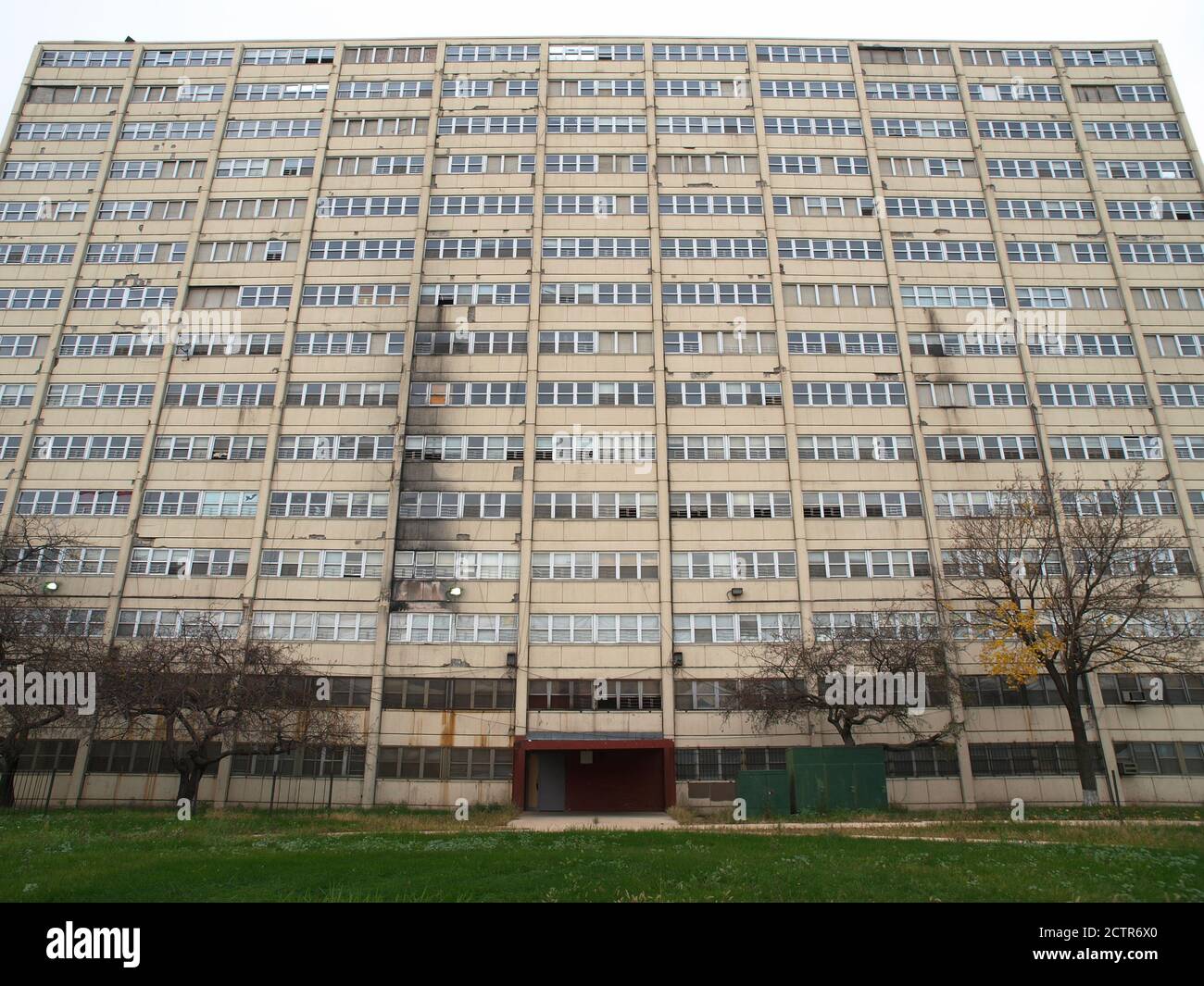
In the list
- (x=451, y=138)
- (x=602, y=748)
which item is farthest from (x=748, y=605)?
(x=451, y=138)

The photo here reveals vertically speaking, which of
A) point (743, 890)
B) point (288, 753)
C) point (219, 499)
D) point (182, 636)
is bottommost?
point (743, 890)

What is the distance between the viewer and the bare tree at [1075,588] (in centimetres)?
3322

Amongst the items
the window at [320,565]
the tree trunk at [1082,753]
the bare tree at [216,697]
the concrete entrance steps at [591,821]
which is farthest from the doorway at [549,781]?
the tree trunk at [1082,753]

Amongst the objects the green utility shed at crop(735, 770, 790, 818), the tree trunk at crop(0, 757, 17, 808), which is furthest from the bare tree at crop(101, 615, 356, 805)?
the green utility shed at crop(735, 770, 790, 818)

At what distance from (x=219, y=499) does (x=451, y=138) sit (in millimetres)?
27437

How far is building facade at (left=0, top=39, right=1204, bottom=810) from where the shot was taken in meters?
39.3

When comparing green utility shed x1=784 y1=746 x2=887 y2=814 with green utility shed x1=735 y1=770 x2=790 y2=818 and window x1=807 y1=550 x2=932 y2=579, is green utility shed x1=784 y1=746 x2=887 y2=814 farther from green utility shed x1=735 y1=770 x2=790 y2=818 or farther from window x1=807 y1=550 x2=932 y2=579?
window x1=807 y1=550 x2=932 y2=579

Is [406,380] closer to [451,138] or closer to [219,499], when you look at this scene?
[219,499]

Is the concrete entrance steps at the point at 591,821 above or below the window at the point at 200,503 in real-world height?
below

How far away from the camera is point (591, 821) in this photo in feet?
103

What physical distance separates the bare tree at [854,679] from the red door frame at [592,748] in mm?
4366

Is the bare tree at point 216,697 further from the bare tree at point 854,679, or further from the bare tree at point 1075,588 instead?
the bare tree at point 1075,588

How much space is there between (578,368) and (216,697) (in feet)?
82.0
